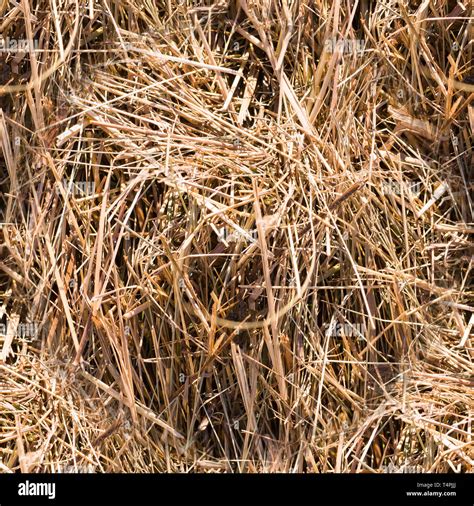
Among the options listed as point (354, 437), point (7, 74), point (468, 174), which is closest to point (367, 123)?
point (468, 174)

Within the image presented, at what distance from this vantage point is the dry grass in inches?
57.7

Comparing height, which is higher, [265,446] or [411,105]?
[411,105]

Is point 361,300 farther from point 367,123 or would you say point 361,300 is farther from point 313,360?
point 367,123

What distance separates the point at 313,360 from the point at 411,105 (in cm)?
52

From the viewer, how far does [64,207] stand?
1.53 meters

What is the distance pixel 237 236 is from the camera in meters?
1.45

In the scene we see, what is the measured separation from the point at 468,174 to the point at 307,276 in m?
0.39

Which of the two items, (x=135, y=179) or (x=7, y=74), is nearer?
(x=135, y=179)

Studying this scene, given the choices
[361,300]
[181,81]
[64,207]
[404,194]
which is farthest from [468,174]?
[64,207]

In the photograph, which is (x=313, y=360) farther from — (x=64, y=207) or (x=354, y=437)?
(x=64, y=207)

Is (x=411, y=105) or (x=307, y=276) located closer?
(x=307, y=276)

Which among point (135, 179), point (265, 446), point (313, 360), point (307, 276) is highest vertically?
point (135, 179)

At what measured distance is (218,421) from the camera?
150 centimetres

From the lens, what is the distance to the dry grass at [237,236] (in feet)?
4.81
